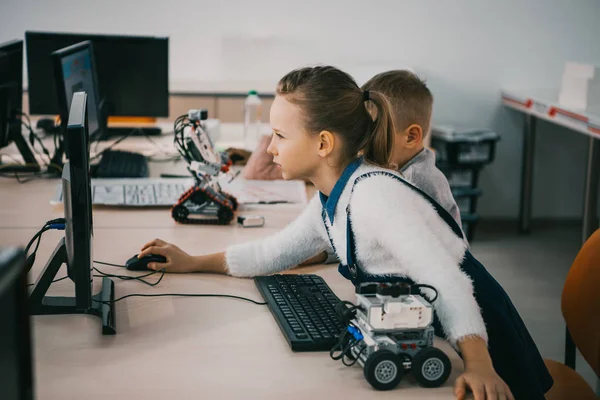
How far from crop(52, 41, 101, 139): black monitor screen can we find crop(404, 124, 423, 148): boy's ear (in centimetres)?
91

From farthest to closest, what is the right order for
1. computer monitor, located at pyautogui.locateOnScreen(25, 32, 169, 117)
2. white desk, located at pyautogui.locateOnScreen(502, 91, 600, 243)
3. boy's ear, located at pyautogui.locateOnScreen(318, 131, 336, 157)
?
white desk, located at pyautogui.locateOnScreen(502, 91, 600, 243) → computer monitor, located at pyautogui.locateOnScreen(25, 32, 169, 117) → boy's ear, located at pyautogui.locateOnScreen(318, 131, 336, 157)

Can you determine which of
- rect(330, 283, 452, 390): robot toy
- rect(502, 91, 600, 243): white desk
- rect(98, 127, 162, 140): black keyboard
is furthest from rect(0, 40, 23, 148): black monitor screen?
rect(502, 91, 600, 243): white desk

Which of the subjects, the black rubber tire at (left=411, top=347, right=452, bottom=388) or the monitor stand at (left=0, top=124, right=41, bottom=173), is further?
the monitor stand at (left=0, top=124, right=41, bottom=173)

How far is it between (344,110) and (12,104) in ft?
5.31

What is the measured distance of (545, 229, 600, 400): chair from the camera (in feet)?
5.25

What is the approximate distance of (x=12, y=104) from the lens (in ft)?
8.63

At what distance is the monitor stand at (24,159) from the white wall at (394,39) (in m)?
1.69

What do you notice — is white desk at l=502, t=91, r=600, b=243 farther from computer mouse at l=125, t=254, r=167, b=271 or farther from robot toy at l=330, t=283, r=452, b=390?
robot toy at l=330, t=283, r=452, b=390

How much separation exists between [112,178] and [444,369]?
1.64m

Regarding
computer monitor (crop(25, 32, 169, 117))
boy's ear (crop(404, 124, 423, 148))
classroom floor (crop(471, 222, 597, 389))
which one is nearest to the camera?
boy's ear (crop(404, 124, 423, 148))

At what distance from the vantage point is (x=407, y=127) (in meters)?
2.08

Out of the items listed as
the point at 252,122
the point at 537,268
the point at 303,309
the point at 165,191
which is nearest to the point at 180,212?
the point at 165,191

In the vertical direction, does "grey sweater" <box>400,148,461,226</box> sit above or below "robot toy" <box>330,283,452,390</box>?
above

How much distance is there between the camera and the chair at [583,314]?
160 cm
